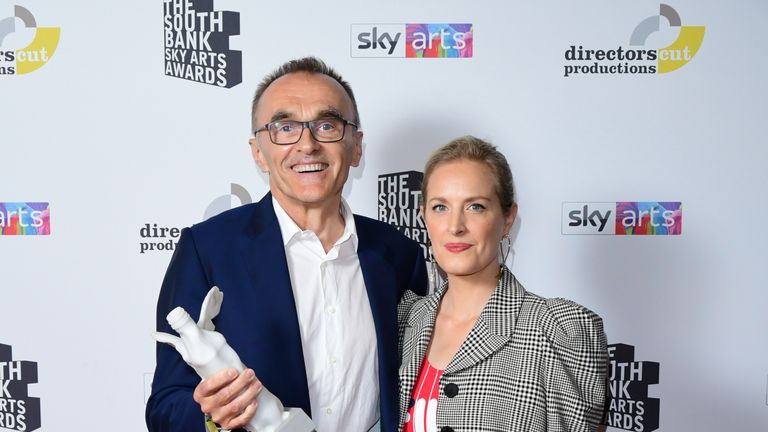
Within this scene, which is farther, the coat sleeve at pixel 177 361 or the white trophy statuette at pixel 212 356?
the coat sleeve at pixel 177 361

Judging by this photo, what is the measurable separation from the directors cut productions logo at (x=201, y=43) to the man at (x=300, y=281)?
686 millimetres

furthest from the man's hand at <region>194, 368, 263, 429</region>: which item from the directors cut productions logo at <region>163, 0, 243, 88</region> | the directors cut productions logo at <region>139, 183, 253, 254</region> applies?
the directors cut productions logo at <region>163, 0, 243, 88</region>

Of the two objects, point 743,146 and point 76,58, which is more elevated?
point 76,58

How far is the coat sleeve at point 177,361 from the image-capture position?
122 cm

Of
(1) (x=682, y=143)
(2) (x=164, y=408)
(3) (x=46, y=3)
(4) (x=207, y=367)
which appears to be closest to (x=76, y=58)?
(3) (x=46, y=3)

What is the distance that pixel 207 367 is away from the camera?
3.20ft

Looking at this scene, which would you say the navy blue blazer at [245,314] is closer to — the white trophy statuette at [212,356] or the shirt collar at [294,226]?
the shirt collar at [294,226]

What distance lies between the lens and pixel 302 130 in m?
1.39

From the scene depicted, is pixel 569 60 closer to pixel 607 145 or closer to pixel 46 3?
pixel 607 145

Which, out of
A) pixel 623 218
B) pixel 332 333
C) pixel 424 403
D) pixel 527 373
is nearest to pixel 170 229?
pixel 332 333

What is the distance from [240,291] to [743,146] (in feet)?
6.01

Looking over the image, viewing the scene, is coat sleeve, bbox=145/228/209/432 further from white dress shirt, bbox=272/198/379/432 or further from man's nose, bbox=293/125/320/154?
man's nose, bbox=293/125/320/154

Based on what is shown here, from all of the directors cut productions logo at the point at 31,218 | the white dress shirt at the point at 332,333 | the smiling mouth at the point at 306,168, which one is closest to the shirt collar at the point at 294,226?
the white dress shirt at the point at 332,333

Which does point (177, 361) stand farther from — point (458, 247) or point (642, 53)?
point (642, 53)
